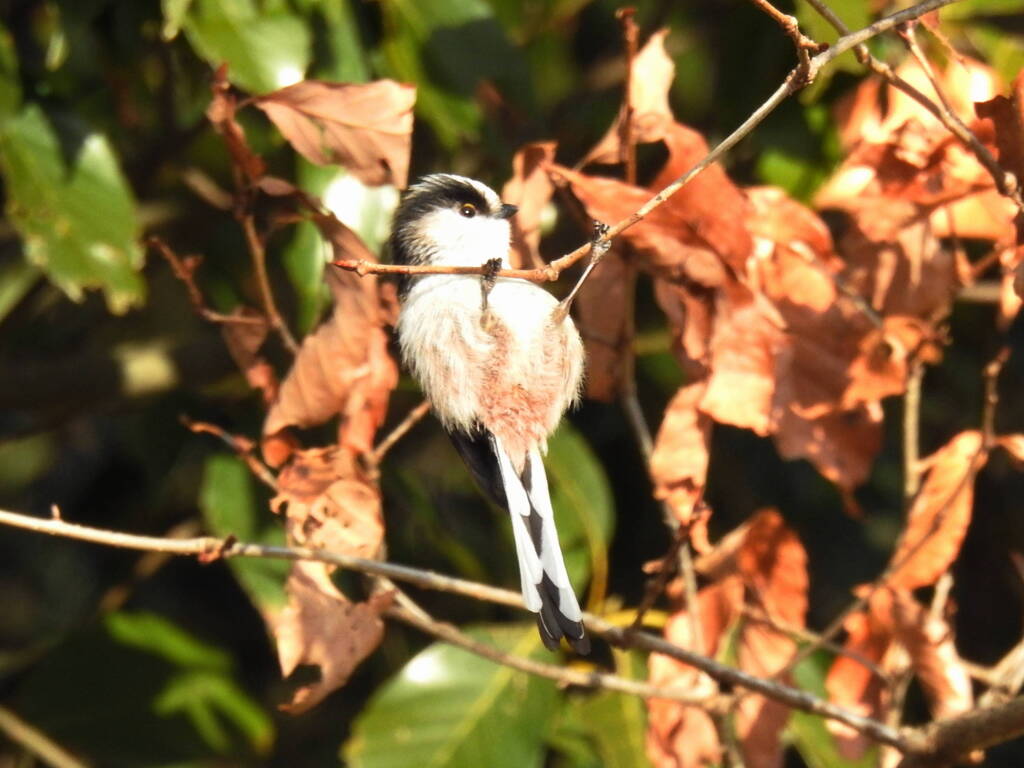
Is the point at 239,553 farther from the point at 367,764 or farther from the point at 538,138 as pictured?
the point at 538,138

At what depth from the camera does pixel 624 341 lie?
2465 mm

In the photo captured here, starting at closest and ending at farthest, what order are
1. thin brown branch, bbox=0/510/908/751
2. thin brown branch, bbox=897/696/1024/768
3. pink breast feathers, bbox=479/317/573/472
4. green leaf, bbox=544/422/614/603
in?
1. thin brown branch, bbox=897/696/1024/768
2. thin brown branch, bbox=0/510/908/751
3. pink breast feathers, bbox=479/317/573/472
4. green leaf, bbox=544/422/614/603

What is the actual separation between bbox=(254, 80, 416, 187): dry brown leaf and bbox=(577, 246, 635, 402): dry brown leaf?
0.37 m

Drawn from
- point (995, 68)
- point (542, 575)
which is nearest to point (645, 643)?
point (542, 575)

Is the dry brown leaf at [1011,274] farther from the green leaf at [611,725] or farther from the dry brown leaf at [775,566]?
the green leaf at [611,725]

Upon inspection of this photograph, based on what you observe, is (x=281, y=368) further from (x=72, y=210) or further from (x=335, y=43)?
(x=335, y=43)

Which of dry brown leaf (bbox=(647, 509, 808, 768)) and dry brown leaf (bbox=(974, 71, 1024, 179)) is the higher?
dry brown leaf (bbox=(974, 71, 1024, 179))

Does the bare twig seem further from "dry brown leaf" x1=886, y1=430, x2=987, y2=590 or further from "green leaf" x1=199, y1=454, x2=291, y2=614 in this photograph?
"green leaf" x1=199, y1=454, x2=291, y2=614

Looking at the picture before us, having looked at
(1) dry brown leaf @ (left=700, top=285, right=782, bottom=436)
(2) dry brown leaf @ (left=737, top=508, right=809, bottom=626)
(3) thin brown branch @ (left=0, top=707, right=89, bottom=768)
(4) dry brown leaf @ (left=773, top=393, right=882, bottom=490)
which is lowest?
(3) thin brown branch @ (left=0, top=707, right=89, bottom=768)

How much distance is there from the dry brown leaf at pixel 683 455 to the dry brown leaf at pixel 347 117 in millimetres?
568

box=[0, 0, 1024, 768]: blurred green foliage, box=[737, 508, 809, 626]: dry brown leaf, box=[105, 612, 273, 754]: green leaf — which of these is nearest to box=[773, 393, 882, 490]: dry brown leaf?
box=[737, 508, 809, 626]: dry brown leaf

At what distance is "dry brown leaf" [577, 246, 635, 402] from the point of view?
243 cm

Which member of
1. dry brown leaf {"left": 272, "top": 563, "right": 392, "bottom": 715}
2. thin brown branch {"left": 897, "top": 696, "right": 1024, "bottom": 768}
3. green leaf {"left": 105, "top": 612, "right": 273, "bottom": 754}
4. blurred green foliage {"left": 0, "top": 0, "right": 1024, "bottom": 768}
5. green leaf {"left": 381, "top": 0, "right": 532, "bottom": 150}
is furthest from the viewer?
→ green leaf {"left": 105, "top": 612, "right": 273, "bottom": 754}

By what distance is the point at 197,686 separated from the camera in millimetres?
3410
